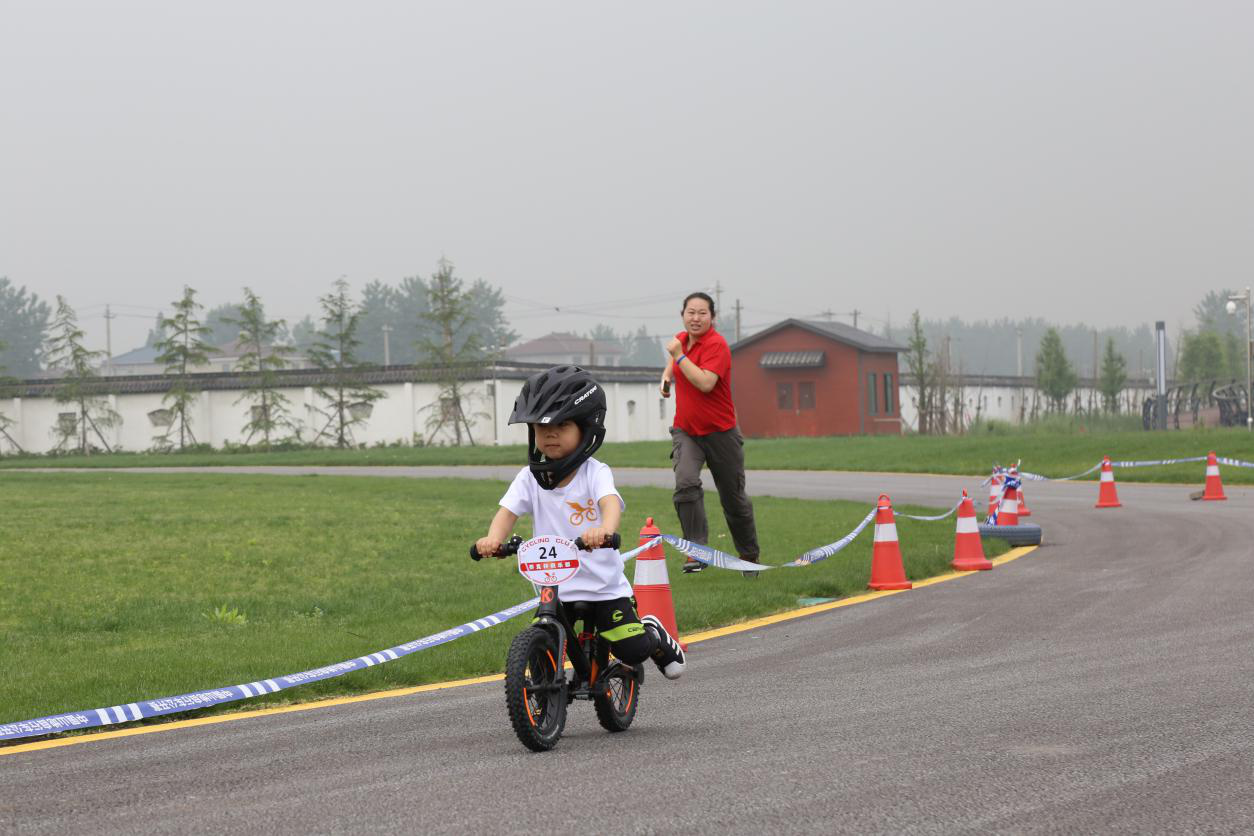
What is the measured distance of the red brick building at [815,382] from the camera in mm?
58219

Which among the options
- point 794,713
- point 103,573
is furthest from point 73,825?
point 103,573

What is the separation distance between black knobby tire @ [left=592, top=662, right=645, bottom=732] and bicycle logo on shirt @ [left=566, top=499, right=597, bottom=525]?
68 cm

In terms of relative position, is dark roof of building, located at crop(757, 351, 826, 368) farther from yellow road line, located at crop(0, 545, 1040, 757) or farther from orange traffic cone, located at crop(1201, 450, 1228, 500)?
yellow road line, located at crop(0, 545, 1040, 757)

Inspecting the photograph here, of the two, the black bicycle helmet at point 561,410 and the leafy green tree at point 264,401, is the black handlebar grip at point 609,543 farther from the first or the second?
the leafy green tree at point 264,401

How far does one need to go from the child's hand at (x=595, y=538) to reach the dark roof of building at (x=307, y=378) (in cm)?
5428

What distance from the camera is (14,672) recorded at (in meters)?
8.46

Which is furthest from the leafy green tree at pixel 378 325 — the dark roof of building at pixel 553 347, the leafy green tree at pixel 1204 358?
the leafy green tree at pixel 1204 358

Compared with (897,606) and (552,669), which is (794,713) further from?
(897,606)

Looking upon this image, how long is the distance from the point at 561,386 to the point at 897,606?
5.68m

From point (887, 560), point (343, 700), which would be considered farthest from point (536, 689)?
point (887, 560)

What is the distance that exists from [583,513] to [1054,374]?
70.1 metres

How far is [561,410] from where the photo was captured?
6152 millimetres

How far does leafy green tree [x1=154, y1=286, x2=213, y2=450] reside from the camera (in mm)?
62266

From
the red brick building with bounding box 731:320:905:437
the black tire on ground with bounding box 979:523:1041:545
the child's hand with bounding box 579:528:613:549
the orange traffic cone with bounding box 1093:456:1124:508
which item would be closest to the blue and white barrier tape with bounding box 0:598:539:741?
the child's hand with bounding box 579:528:613:549
